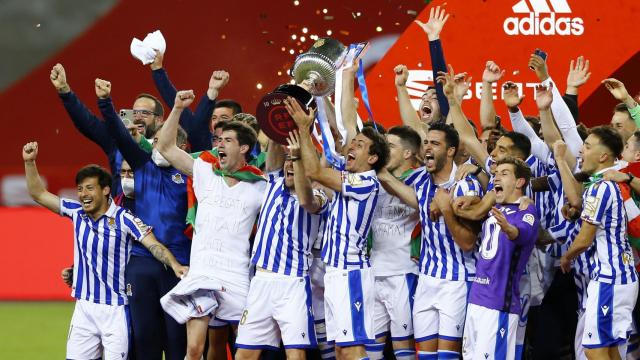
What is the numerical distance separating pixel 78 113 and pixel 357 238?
203 centimetres

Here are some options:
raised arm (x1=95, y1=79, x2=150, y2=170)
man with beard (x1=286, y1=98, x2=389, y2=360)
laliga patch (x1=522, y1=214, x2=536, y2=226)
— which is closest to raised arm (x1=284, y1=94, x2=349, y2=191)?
man with beard (x1=286, y1=98, x2=389, y2=360)

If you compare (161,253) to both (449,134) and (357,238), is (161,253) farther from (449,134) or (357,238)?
(449,134)

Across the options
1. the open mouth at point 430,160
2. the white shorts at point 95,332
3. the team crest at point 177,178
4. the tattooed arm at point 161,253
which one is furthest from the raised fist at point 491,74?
the white shorts at point 95,332

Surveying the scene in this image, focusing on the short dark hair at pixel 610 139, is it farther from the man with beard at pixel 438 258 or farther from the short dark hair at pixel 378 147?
the short dark hair at pixel 378 147

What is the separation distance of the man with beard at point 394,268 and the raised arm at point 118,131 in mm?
1569

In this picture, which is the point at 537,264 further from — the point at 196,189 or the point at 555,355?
the point at 196,189

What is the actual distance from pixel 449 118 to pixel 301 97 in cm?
153

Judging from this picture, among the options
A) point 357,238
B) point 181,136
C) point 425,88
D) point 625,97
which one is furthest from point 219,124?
point 425,88

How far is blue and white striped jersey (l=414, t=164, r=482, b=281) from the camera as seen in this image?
6883mm

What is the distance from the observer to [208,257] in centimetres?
699

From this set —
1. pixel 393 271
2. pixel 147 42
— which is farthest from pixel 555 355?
pixel 147 42

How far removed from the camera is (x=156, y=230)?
7.40m

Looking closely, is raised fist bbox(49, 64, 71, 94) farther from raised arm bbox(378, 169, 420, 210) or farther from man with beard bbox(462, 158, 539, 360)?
man with beard bbox(462, 158, 539, 360)

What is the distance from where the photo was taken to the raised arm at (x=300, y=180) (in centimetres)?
650
